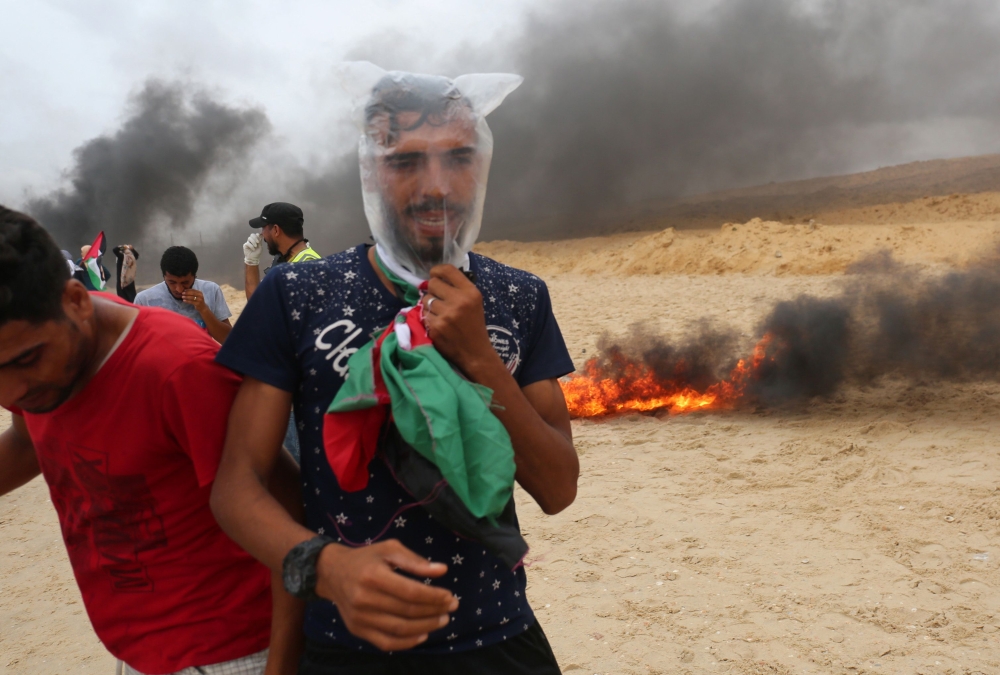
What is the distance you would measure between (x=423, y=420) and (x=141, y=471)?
765mm

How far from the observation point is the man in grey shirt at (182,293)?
591 centimetres

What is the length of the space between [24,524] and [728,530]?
580 cm

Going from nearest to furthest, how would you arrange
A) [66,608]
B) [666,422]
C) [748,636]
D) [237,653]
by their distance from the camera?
[237,653]
[748,636]
[66,608]
[666,422]

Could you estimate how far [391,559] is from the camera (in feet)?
4.23

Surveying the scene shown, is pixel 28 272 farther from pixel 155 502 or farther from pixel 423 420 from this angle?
pixel 423 420

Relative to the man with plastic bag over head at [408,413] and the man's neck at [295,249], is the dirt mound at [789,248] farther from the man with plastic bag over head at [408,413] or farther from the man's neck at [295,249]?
the man with plastic bag over head at [408,413]

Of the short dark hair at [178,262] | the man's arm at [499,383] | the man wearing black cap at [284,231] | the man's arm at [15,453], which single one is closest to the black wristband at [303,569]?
the man's arm at [499,383]

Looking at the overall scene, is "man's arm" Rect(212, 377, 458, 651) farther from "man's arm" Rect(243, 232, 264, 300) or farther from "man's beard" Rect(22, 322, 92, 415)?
"man's arm" Rect(243, 232, 264, 300)

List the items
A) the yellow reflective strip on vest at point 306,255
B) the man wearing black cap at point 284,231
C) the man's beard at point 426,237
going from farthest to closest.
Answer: the man wearing black cap at point 284,231, the yellow reflective strip on vest at point 306,255, the man's beard at point 426,237

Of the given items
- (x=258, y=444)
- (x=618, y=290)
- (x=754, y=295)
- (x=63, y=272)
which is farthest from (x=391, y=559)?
(x=618, y=290)

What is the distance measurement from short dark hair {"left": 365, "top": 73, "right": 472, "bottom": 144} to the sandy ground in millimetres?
3296

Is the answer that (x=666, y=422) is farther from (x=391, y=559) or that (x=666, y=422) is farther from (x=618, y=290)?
(x=618, y=290)

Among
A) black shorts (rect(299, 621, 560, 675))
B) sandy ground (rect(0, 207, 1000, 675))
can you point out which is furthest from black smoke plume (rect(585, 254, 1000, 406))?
black shorts (rect(299, 621, 560, 675))

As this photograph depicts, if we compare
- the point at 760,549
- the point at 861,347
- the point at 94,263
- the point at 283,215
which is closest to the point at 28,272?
the point at 283,215
